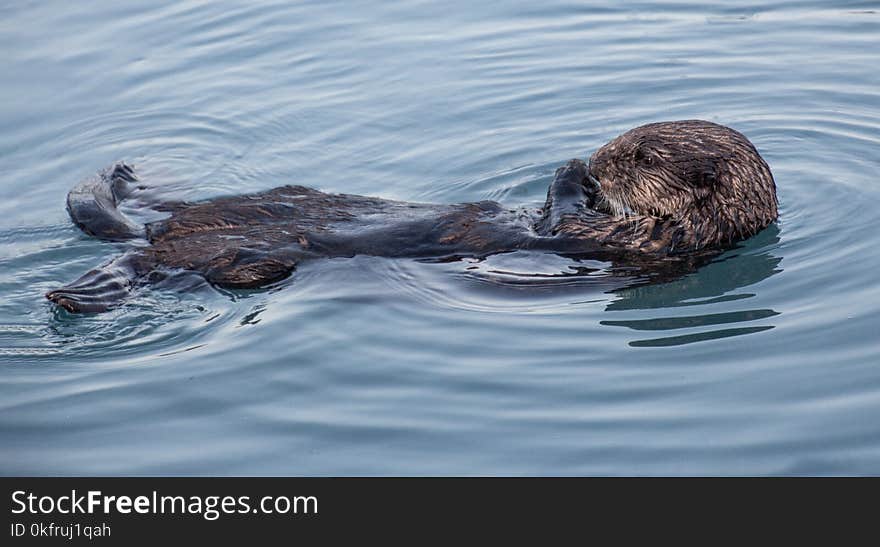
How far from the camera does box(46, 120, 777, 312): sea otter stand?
611 centimetres

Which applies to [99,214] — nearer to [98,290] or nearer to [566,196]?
[98,290]

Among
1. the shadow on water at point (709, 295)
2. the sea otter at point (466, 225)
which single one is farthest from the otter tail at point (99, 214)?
the shadow on water at point (709, 295)

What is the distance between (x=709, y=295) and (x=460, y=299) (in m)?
1.36

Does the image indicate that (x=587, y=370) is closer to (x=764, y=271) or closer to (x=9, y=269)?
(x=764, y=271)

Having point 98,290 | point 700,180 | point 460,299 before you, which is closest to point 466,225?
point 460,299

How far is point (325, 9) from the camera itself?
464 inches

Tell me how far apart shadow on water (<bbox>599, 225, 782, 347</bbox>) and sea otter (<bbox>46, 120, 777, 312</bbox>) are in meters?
0.13

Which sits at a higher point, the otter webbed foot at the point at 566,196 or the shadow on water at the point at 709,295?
the otter webbed foot at the point at 566,196

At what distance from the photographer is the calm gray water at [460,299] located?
15.8 ft

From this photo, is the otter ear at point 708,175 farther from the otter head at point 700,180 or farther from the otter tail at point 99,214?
the otter tail at point 99,214

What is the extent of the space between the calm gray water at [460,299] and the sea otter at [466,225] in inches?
5.3

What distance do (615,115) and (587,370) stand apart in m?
3.93

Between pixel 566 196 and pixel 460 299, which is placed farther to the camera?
pixel 566 196

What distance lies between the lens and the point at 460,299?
6.05 m
